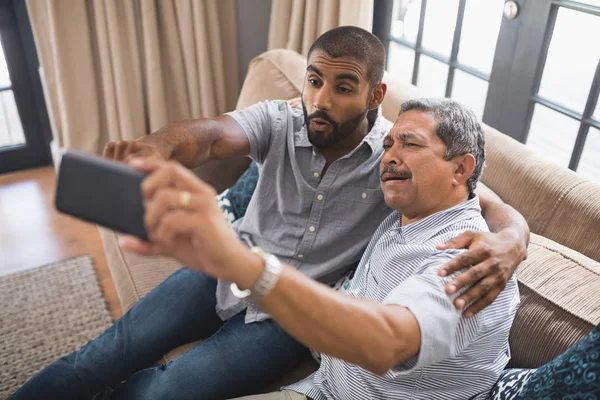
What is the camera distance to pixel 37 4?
2.52m

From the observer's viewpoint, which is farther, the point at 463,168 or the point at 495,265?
the point at 463,168

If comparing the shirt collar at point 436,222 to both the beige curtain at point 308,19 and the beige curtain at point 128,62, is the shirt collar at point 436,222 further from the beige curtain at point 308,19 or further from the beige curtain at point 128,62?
the beige curtain at point 128,62

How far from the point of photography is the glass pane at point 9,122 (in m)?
2.90

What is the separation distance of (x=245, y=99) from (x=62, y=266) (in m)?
1.13

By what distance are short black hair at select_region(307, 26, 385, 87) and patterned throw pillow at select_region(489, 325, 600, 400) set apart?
0.81 m

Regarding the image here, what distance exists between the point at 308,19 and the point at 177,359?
75.4 inches

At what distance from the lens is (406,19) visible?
8.38 feet

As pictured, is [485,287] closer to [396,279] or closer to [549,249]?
[396,279]

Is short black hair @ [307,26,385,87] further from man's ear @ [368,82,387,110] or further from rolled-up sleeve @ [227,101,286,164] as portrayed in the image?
rolled-up sleeve @ [227,101,286,164]

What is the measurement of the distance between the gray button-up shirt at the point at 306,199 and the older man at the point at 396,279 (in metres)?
0.13

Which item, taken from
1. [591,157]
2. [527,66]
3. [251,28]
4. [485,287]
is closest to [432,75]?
[527,66]

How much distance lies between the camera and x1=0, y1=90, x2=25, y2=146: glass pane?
114 inches

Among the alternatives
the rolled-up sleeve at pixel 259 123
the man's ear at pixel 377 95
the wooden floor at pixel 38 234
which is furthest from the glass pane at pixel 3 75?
the man's ear at pixel 377 95

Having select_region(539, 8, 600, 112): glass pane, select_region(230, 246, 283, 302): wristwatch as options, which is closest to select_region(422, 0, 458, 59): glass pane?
select_region(539, 8, 600, 112): glass pane
